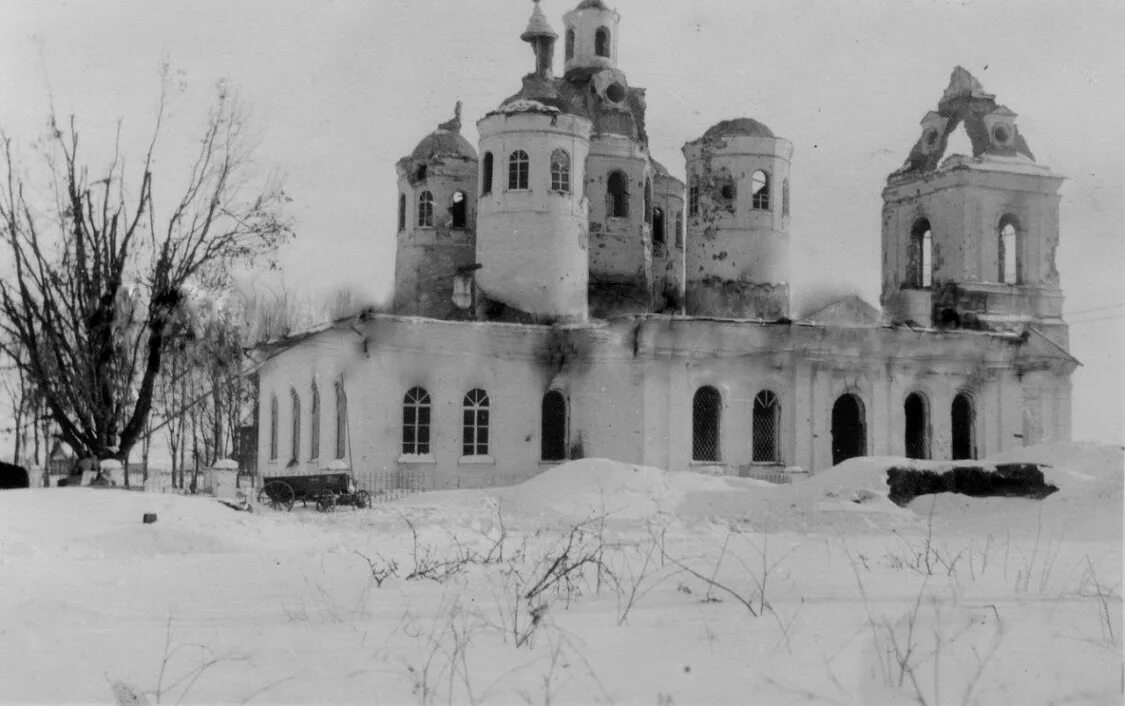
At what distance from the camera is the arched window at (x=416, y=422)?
26281mm

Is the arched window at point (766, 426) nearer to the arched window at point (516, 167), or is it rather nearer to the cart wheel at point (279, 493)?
the arched window at point (516, 167)

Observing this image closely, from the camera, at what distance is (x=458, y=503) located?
70.2 feet

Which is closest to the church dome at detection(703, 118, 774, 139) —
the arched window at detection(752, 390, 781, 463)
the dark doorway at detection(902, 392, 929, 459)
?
the arched window at detection(752, 390, 781, 463)

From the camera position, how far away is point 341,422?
25.8 m

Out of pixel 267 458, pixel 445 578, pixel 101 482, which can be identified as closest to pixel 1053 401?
pixel 267 458

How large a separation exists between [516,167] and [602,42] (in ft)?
22.0

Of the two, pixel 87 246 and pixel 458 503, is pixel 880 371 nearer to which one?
pixel 458 503

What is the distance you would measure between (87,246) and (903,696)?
17.0 m

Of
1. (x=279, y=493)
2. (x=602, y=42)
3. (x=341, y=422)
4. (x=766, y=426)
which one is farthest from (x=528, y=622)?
(x=602, y=42)

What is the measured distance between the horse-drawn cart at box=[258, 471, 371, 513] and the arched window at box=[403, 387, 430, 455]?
3.80 meters

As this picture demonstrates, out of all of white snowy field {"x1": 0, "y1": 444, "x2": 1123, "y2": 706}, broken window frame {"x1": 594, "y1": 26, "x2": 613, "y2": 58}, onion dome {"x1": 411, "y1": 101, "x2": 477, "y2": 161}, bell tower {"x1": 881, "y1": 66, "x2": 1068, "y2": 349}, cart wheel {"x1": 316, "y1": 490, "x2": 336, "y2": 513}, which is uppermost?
broken window frame {"x1": 594, "y1": 26, "x2": 613, "y2": 58}

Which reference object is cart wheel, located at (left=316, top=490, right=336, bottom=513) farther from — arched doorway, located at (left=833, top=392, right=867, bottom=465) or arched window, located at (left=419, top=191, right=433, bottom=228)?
arched window, located at (left=419, top=191, right=433, bottom=228)

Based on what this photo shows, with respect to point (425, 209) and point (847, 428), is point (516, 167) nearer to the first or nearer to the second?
point (425, 209)

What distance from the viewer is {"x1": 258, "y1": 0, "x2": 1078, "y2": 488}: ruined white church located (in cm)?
2667
